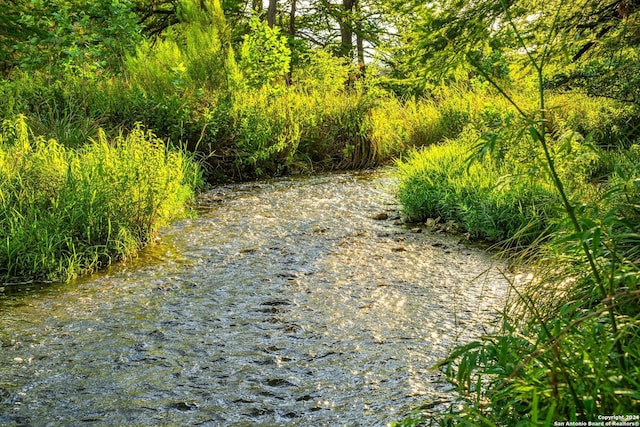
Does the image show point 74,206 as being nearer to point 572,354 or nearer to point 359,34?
point 572,354

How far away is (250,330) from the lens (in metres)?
3.62

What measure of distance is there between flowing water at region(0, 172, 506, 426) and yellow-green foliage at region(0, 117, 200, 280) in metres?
0.25

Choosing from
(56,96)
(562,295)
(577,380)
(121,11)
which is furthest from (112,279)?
(121,11)

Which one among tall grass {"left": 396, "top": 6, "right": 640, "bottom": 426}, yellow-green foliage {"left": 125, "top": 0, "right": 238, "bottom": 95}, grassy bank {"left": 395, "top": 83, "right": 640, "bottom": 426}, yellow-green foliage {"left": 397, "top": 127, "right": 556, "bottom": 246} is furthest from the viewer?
yellow-green foliage {"left": 125, "top": 0, "right": 238, "bottom": 95}

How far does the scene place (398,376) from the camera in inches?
117

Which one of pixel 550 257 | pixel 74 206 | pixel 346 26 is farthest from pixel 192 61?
pixel 346 26

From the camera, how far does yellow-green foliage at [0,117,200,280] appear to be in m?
4.59

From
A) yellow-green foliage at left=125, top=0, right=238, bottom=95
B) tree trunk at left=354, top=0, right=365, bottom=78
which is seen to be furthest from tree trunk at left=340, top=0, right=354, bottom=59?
yellow-green foliage at left=125, top=0, right=238, bottom=95

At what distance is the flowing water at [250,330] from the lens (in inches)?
107

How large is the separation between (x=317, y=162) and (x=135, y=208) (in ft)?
16.7

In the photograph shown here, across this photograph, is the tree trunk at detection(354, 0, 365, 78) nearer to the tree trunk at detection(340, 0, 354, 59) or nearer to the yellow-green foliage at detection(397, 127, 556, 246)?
the tree trunk at detection(340, 0, 354, 59)

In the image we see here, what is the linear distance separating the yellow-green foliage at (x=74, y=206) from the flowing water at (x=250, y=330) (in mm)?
246

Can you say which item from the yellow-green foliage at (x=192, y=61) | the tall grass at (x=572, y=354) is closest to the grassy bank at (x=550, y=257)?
the tall grass at (x=572, y=354)

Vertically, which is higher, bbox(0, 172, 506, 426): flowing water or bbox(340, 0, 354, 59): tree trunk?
bbox(340, 0, 354, 59): tree trunk
